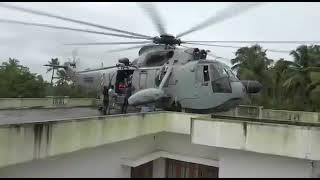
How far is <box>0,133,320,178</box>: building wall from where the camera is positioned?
32.7 feet

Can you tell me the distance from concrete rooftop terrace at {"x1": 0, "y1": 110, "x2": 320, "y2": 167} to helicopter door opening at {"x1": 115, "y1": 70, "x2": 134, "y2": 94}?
5.39 meters

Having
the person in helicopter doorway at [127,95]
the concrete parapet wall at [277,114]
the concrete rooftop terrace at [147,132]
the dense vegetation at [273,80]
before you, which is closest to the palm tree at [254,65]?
the dense vegetation at [273,80]

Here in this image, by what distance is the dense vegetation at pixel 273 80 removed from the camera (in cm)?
3034

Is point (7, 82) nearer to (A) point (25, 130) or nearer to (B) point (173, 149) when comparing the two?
(B) point (173, 149)

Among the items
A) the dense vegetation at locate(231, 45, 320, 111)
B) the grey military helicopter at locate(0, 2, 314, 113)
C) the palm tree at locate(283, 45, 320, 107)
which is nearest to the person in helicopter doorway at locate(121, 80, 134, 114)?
the grey military helicopter at locate(0, 2, 314, 113)

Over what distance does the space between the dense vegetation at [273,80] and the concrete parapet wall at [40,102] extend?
5.12m

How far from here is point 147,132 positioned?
12.6m

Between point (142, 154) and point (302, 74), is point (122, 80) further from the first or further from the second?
point (302, 74)

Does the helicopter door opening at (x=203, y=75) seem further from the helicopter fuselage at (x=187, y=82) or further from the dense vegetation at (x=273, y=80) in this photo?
the dense vegetation at (x=273, y=80)

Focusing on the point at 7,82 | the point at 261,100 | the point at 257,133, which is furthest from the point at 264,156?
the point at 7,82

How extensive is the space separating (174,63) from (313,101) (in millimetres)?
16296

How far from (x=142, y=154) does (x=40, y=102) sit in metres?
10.4

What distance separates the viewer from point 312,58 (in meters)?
35.1

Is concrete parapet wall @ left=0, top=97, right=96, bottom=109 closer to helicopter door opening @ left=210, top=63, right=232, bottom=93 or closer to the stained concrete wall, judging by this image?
helicopter door opening @ left=210, top=63, right=232, bottom=93
